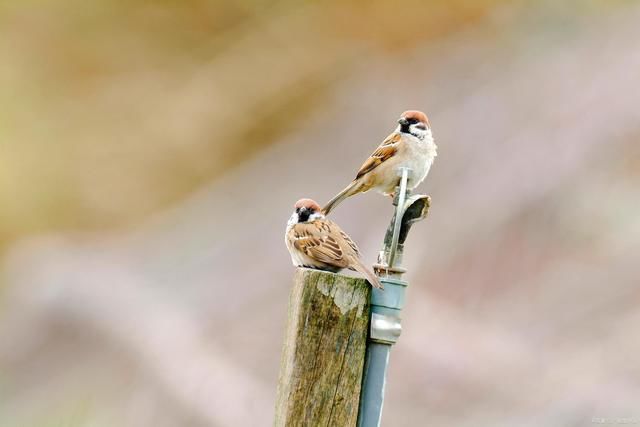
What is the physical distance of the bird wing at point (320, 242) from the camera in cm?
314

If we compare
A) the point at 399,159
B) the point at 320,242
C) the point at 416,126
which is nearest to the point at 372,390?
the point at 320,242

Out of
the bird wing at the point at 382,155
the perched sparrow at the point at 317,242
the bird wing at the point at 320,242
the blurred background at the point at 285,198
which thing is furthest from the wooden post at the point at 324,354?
the bird wing at the point at 382,155

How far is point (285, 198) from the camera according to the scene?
25.6 feet

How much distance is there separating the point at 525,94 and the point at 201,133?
3.26m

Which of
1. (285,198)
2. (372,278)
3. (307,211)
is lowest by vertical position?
(372,278)

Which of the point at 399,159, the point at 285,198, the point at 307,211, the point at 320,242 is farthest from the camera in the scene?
the point at 285,198

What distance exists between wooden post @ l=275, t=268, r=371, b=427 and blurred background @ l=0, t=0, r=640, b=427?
153 cm

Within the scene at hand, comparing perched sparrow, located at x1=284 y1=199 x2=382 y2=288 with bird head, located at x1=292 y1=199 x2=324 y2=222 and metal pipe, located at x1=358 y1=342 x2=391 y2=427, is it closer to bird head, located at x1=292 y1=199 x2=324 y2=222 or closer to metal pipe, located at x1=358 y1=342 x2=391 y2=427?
bird head, located at x1=292 y1=199 x2=324 y2=222

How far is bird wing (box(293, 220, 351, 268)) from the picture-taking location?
3.14 meters

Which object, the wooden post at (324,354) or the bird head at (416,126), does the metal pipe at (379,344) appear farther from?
the bird head at (416,126)

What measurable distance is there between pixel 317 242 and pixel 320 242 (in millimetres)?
17

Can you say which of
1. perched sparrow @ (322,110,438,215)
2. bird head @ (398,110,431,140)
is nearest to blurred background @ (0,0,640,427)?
perched sparrow @ (322,110,438,215)

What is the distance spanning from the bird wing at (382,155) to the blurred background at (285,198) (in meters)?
1.46

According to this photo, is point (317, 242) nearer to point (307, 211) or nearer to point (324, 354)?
point (307, 211)
